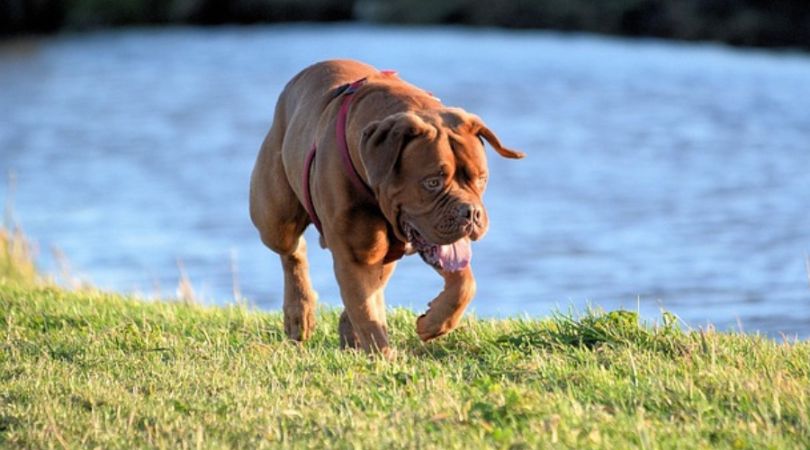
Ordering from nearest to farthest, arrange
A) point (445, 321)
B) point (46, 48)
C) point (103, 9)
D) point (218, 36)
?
point (445, 321) → point (46, 48) → point (218, 36) → point (103, 9)

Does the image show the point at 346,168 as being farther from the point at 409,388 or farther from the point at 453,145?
the point at 409,388

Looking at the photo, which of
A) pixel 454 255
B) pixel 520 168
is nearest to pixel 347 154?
pixel 454 255

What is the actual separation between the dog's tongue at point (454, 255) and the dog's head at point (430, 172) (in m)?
0.08

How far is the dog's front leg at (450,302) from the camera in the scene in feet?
23.0

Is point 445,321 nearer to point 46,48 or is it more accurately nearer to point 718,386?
point 718,386

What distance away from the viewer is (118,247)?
1858 cm

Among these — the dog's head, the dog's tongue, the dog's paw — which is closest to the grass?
the dog's paw

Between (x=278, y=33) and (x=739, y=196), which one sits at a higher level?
(x=739, y=196)

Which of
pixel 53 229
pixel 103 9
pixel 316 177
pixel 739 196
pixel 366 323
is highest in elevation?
pixel 316 177

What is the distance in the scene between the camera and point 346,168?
7039 millimetres

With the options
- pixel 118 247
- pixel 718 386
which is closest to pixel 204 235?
pixel 118 247

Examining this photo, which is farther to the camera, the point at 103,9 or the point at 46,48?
the point at 103,9

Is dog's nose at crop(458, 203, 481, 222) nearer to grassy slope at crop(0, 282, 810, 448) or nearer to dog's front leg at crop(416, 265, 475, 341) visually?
dog's front leg at crop(416, 265, 475, 341)

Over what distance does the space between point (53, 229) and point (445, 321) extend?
13732 mm
